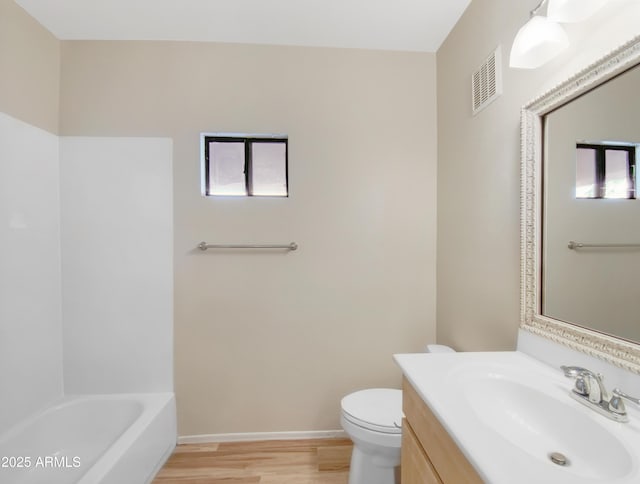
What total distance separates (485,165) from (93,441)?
2.60 metres

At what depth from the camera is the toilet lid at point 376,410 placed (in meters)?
1.22

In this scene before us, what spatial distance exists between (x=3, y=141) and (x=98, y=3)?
85cm

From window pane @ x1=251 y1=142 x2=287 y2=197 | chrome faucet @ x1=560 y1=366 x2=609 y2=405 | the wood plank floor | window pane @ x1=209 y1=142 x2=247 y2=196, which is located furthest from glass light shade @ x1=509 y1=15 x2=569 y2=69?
the wood plank floor

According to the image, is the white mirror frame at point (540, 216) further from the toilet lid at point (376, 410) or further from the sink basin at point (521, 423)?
the toilet lid at point (376, 410)

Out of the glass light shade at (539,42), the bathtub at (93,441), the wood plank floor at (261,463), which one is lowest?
the wood plank floor at (261,463)

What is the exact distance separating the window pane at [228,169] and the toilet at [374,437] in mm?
1429

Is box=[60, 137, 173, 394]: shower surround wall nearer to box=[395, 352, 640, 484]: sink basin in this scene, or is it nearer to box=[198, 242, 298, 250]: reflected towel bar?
box=[198, 242, 298, 250]: reflected towel bar

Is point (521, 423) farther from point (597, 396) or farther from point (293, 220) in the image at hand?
point (293, 220)

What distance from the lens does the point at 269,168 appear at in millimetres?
1839

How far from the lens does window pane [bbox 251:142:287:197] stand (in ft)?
5.98

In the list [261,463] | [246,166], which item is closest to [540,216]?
[246,166]

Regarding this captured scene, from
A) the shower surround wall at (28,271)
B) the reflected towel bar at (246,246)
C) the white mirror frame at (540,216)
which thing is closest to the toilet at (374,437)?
the white mirror frame at (540,216)

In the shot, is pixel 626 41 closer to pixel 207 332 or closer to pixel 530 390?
pixel 530 390

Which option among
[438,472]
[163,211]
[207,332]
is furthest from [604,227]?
[163,211]
